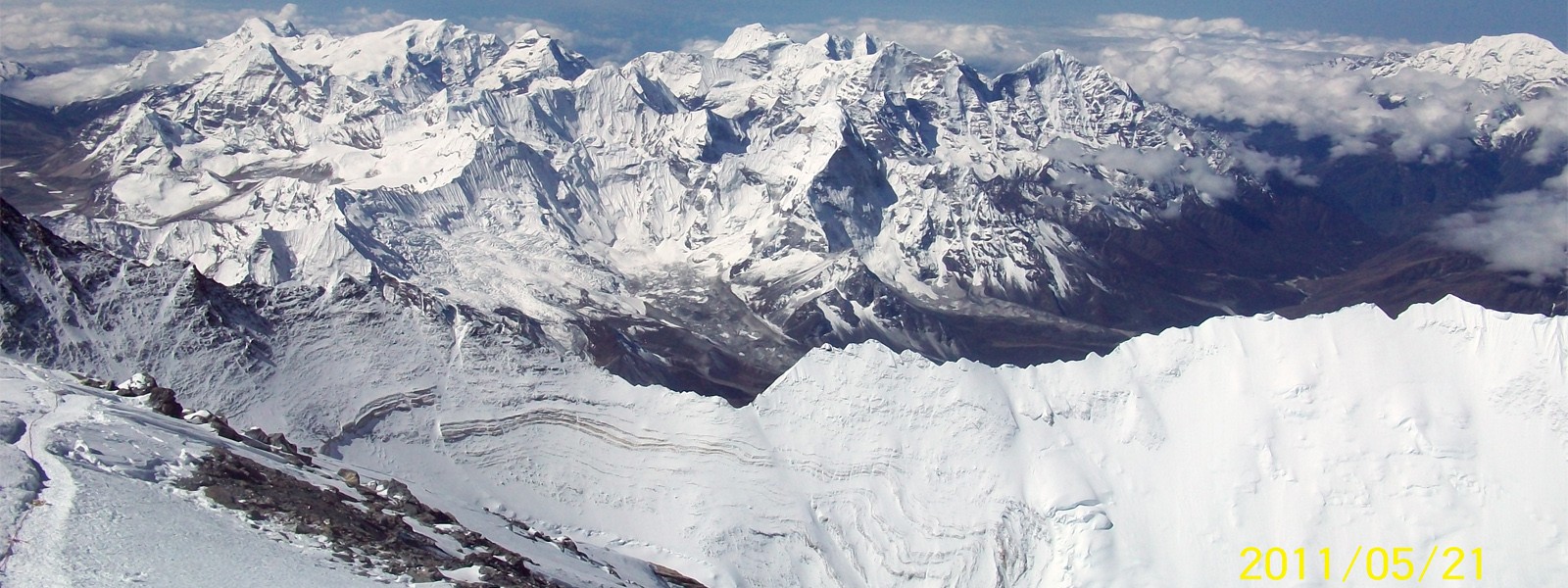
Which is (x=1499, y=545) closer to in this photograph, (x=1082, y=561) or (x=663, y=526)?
(x=1082, y=561)

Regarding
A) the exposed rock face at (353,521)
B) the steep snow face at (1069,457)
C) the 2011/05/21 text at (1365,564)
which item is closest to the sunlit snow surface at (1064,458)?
the steep snow face at (1069,457)

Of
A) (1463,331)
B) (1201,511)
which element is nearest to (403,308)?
(1201,511)

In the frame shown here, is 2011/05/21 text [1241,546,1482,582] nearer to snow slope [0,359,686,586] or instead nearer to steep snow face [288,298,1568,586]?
steep snow face [288,298,1568,586]

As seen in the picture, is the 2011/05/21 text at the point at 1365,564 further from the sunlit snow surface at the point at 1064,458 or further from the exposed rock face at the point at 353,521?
the exposed rock face at the point at 353,521

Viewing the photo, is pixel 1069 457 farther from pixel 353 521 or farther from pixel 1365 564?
pixel 353 521

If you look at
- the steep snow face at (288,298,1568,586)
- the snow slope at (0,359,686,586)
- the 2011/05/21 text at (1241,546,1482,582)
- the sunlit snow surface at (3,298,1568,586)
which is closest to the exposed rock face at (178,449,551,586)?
the snow slope at (0,359,686,586)

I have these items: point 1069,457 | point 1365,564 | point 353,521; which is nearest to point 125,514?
point 353,521
